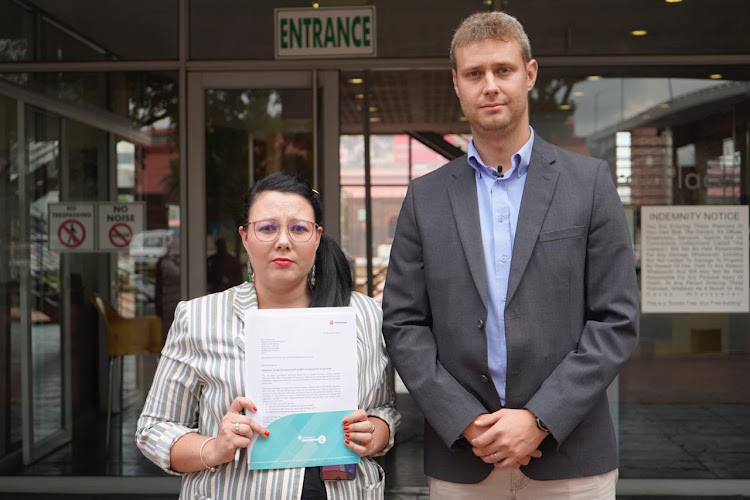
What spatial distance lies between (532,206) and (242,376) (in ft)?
2.97

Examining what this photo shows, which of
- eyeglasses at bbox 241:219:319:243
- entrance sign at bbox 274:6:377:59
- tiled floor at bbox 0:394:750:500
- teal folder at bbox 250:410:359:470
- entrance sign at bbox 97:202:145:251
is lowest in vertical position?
tiled floor at bbox 0:394:750:500

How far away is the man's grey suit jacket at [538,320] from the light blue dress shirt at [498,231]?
0.04 m

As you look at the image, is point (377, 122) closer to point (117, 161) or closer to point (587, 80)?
point (587, 80)

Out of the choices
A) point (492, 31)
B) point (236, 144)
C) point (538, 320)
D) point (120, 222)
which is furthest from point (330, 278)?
point (120, 222)

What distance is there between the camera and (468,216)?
2373mm

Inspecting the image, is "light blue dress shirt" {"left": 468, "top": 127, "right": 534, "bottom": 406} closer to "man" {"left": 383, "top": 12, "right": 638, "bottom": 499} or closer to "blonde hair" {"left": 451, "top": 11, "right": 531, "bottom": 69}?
"man" {"left": 383, "top": 12, "right": 638, "bottom": 499}

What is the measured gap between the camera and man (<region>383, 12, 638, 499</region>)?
A: 2.22 meters

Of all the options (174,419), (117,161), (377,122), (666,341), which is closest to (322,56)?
(377,122)

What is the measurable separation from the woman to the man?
0.43 ft

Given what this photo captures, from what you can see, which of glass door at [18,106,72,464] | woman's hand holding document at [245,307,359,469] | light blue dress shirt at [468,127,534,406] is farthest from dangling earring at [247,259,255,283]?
glass door at [18,106,72,464]

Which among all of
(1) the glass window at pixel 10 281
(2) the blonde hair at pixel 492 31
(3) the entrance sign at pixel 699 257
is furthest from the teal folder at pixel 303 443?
→ (1) the glass window at pixel 10 281

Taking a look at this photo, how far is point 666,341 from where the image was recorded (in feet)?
18.0

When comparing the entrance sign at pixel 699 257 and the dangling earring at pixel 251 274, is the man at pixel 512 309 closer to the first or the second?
the dangling earring at pixel 251 274

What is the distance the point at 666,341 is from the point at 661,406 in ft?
1.44
